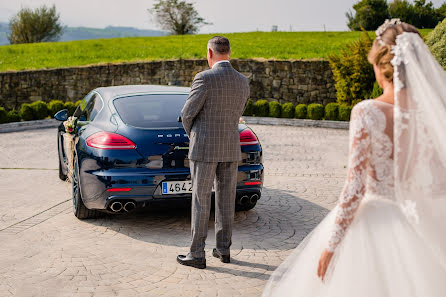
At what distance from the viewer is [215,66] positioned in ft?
16.8

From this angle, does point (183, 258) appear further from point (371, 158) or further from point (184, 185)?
point (371, 158)

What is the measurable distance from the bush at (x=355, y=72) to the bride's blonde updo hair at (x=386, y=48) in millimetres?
16274

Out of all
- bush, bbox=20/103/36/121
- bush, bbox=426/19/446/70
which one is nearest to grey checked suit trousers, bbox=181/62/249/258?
bush, bbox=426/19/446/70

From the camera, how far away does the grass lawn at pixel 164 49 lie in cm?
2655

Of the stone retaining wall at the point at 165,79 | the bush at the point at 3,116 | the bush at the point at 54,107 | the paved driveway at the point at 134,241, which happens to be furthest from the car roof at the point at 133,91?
the stone retaining wall at the point at 165,79

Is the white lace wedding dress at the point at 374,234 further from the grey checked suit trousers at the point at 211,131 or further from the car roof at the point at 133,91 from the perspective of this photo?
the car roof at the point at 133,91

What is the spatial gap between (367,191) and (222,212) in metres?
2.60

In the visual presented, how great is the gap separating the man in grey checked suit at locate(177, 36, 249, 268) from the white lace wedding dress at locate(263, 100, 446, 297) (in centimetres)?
224

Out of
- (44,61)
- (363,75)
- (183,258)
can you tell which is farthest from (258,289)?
(44,61)

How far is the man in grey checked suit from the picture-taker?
16.5ft

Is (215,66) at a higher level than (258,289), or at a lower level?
higher

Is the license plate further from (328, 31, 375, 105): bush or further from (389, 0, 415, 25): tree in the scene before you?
(389, 0, 415, 25): tree

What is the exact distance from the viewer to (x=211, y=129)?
16.6 ft

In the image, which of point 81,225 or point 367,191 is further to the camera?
point 81,225
